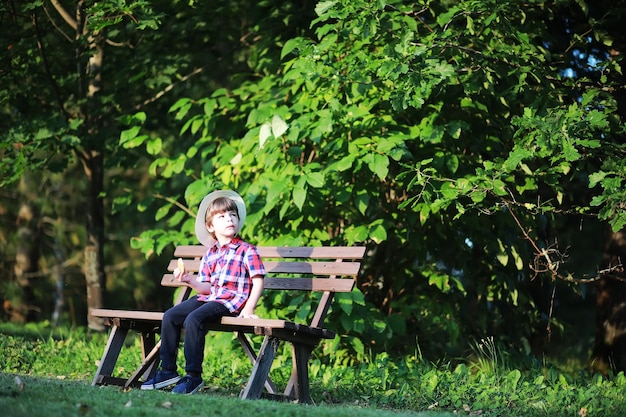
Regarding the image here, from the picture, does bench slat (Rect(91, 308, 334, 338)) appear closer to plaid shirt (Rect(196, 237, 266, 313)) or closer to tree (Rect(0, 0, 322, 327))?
plaid shirt (Rect(196, 237, 266, 313))

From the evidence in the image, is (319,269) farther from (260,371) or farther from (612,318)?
(612,318)

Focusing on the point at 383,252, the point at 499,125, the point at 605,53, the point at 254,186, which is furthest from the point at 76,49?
the point at 605,53

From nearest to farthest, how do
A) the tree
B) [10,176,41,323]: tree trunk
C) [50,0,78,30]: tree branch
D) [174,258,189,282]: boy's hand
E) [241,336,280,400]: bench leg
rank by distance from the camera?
[241,336,280,400]: bench leg, [174,258,189,282]: boy's hand, the tree, [50,0,78,30]: tree branch, [10,176,41,323]: tree trunk

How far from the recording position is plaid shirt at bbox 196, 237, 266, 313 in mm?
5512

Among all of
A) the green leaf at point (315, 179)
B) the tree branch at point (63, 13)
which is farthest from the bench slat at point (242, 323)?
the tree branch at point (63, 13)

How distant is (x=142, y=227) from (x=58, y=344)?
10.2 metres

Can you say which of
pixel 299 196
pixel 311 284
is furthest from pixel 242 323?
pixel 299 196

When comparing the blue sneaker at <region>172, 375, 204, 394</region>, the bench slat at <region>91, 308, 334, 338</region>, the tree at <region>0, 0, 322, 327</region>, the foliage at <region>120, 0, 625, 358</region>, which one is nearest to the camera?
the bench slat at <region>91, 308, 334, 338</region>

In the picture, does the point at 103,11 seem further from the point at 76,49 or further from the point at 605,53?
the point at 605,53

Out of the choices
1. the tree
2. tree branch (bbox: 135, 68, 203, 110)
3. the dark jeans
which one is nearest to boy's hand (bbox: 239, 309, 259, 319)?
the dark jeans

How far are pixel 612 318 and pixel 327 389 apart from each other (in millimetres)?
3071

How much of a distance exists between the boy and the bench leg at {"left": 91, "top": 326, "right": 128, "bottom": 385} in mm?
408

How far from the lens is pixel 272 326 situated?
4832mm

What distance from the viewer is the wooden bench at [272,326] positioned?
Answer: 5.06 metres
